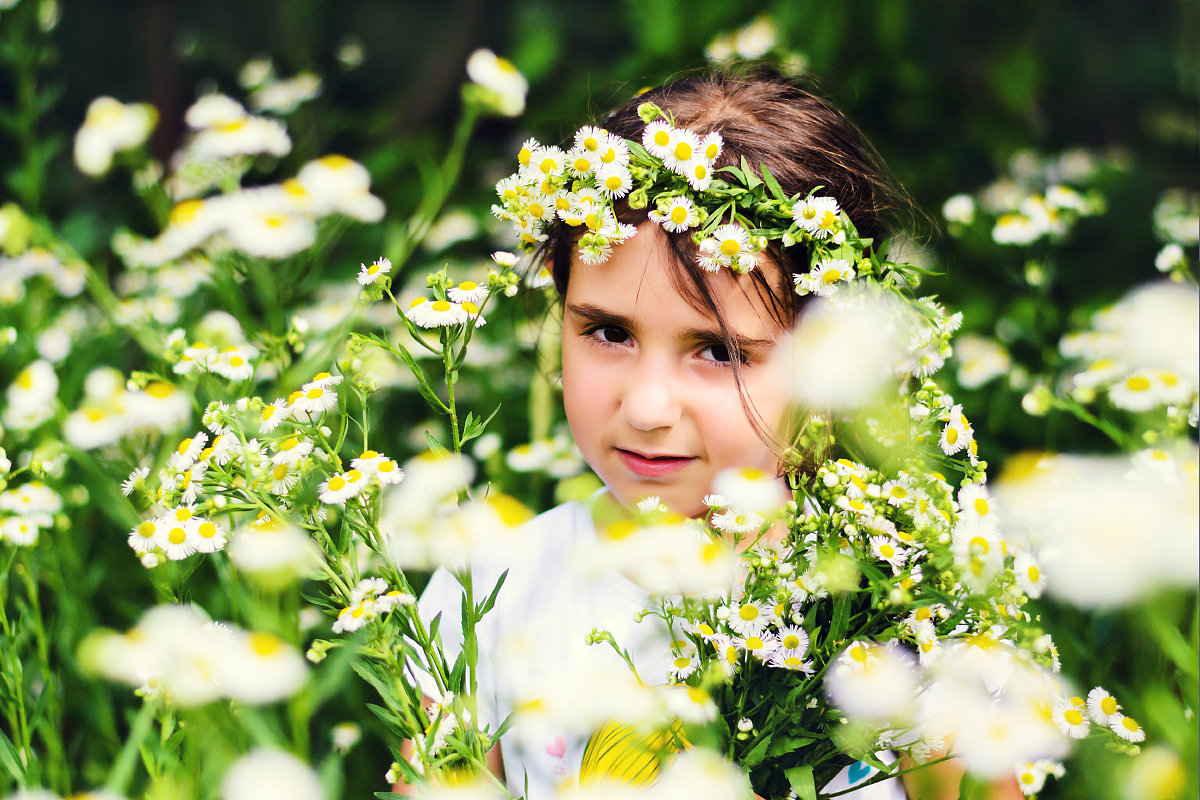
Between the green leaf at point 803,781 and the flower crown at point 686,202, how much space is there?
1.04ft

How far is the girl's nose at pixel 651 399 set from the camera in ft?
2.23

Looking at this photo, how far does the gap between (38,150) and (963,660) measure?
1362 millimetres

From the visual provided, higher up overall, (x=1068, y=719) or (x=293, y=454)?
(x=293, y=454)

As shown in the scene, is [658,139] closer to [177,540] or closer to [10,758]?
[177,540]

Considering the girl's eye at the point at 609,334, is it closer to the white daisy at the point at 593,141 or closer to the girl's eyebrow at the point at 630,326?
the girl's eyebrow at the point at 630,326

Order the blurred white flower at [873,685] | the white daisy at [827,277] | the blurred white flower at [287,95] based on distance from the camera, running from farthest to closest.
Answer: the blurred white flower at [287,95] → the white daisy at [827,277] → the blurred white flower at [873,685]

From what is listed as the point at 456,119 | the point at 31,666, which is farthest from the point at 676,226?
the point at 456,119

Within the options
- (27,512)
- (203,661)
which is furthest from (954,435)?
(27,512)

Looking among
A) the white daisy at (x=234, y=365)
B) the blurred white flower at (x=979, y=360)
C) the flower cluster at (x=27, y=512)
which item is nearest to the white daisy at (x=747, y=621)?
the white daisy at (x=234, y=365)

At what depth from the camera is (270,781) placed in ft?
1.66

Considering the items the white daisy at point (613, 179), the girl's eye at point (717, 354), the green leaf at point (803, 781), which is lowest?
the green leaf at point (803, 781)

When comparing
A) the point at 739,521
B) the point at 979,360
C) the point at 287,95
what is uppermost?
the point at 287,95

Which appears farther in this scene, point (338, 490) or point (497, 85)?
point (497, 85)

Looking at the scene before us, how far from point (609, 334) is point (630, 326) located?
1.7 inches
